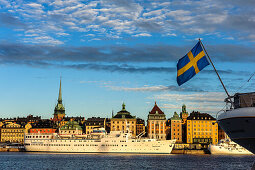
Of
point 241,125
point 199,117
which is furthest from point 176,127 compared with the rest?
point 241,125

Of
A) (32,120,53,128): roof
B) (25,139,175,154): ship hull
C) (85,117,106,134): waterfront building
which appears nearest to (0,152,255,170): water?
(25,139,175,154): ship hull

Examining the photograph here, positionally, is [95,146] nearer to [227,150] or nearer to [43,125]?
[227,150]

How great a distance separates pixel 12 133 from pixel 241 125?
154m

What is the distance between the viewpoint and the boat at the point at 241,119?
24.8m

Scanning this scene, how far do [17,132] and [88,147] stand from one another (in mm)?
60650

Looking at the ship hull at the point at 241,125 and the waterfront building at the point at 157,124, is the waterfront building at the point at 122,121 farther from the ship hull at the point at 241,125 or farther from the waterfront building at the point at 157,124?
the ship hull at the point at 241,125

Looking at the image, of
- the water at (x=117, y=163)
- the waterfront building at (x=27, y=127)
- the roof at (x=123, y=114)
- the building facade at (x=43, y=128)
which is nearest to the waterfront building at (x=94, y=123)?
the roof at (x=123, y=114)

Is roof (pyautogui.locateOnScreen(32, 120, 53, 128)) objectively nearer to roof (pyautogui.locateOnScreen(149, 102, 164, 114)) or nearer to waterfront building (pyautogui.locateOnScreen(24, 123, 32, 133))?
waterfront building (pyautogui.locateOnScreen(24, 123, 32, 133))

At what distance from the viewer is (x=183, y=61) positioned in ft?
88.7

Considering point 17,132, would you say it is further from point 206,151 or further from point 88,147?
point 206,151

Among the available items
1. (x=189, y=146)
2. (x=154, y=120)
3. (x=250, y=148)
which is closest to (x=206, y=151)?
(x=189, y=146)

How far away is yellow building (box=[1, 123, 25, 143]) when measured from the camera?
16762cm

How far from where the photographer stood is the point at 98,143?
383 feet

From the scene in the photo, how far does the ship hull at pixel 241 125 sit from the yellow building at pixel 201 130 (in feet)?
407
